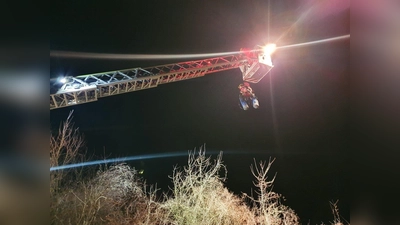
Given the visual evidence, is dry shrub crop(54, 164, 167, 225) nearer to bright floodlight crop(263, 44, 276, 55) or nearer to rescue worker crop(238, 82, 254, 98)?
rescue worker crop(238, 82, 254, 98)

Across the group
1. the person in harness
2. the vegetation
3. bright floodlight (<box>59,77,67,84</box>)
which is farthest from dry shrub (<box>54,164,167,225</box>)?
the person in harness

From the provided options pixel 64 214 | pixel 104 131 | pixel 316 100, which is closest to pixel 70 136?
pixel 104 131

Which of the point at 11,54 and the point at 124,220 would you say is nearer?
the point at 11,54

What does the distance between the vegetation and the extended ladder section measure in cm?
19

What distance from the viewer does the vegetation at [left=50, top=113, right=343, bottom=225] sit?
8.38 feet

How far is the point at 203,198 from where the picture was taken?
2.78 metres

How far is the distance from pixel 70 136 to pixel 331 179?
7.04 feet

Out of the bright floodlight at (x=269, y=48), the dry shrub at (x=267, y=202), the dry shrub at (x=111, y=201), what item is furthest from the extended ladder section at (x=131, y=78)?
the dry shrub at (x=267, y=202)

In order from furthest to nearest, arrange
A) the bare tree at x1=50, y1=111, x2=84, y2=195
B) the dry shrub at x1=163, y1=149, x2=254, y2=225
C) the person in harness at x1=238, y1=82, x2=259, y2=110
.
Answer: the person in harness at x1=238, y1=82, x2=259, y2=110
the dry shrub at x1=163, y1=149, x2=254, y2=225
the bare tree at x1=50, y1=111, x2=84, y2=195

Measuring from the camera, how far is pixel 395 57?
2441 millimetres

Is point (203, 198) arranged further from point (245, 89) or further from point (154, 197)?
point (245, 89)

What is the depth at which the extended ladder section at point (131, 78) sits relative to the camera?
2.56 meters

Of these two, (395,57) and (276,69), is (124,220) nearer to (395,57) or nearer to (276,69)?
(276,69)

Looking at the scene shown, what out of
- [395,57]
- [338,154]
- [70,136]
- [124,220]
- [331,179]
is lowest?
[124,220]
